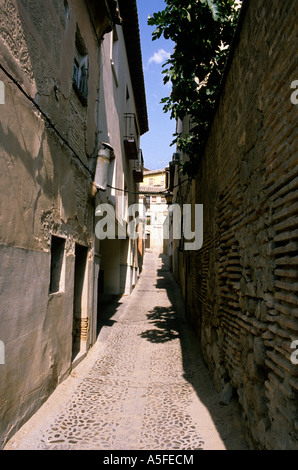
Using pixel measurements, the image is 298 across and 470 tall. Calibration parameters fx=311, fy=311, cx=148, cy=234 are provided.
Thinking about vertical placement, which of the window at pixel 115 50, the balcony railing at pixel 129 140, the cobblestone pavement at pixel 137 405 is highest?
the window at pixel 115 50

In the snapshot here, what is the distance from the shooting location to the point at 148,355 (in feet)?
19.7

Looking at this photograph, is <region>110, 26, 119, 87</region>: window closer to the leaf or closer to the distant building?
the leaf

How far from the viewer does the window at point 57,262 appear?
4398mm

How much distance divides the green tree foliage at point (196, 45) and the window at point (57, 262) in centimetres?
322

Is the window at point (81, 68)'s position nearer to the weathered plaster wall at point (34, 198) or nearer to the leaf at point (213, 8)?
the weathered plaster wall at point (34, 198)

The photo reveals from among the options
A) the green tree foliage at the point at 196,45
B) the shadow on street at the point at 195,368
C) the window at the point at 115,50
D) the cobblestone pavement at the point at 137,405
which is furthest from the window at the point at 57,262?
the window at the point at 115,50

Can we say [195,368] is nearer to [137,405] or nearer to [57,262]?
[137,405]

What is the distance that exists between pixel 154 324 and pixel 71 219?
16.0 ft

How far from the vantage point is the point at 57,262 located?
449cm

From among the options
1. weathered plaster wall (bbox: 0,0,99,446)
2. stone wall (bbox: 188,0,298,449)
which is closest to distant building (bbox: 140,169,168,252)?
weathered plaster wall (bbox: 0,0,99,446)

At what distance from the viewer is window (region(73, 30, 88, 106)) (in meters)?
5.39

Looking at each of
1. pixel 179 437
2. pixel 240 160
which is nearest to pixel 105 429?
pixel 179 437

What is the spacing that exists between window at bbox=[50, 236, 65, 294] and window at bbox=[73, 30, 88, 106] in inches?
102
